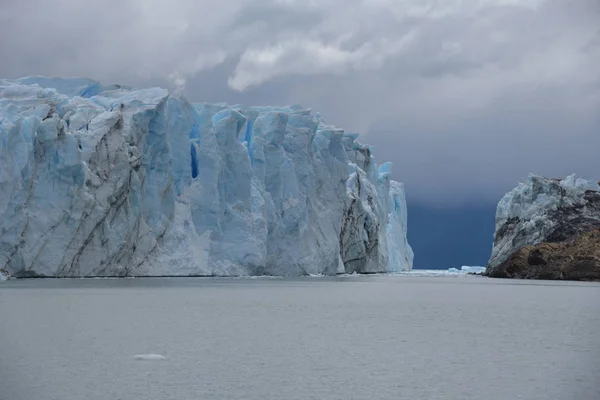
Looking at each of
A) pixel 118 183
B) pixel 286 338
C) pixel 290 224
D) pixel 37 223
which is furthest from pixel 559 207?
pixel 286 338

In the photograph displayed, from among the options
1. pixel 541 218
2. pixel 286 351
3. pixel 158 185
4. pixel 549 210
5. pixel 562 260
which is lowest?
pixel 562 260

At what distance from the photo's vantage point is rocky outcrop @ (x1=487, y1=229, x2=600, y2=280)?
4809cm

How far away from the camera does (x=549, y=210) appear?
57.0m

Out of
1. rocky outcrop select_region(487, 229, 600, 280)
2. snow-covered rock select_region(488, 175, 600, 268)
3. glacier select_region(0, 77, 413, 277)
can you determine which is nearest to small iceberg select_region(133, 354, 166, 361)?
glacier select_region(0, 77, 413, 277)

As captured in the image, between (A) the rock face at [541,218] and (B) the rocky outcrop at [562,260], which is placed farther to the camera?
(A) the rock face at [541,218]

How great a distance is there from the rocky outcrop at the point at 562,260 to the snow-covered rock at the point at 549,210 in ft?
9.63

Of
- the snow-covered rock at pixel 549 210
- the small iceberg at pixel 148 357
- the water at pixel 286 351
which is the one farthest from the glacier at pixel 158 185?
the small iceberg at pixel 148 357

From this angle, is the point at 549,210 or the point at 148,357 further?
the point at 549,210

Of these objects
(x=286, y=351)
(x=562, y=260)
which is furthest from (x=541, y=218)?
(x=286, y=351)

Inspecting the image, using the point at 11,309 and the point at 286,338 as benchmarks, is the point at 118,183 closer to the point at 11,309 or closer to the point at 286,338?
the point at 11,309

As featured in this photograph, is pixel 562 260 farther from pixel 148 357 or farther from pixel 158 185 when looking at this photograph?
pixel 148 357

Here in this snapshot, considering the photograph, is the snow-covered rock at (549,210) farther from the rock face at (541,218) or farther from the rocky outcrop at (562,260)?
the rocky outcrop at (562,260)

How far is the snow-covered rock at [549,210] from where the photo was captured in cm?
5625

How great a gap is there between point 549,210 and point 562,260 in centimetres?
772
